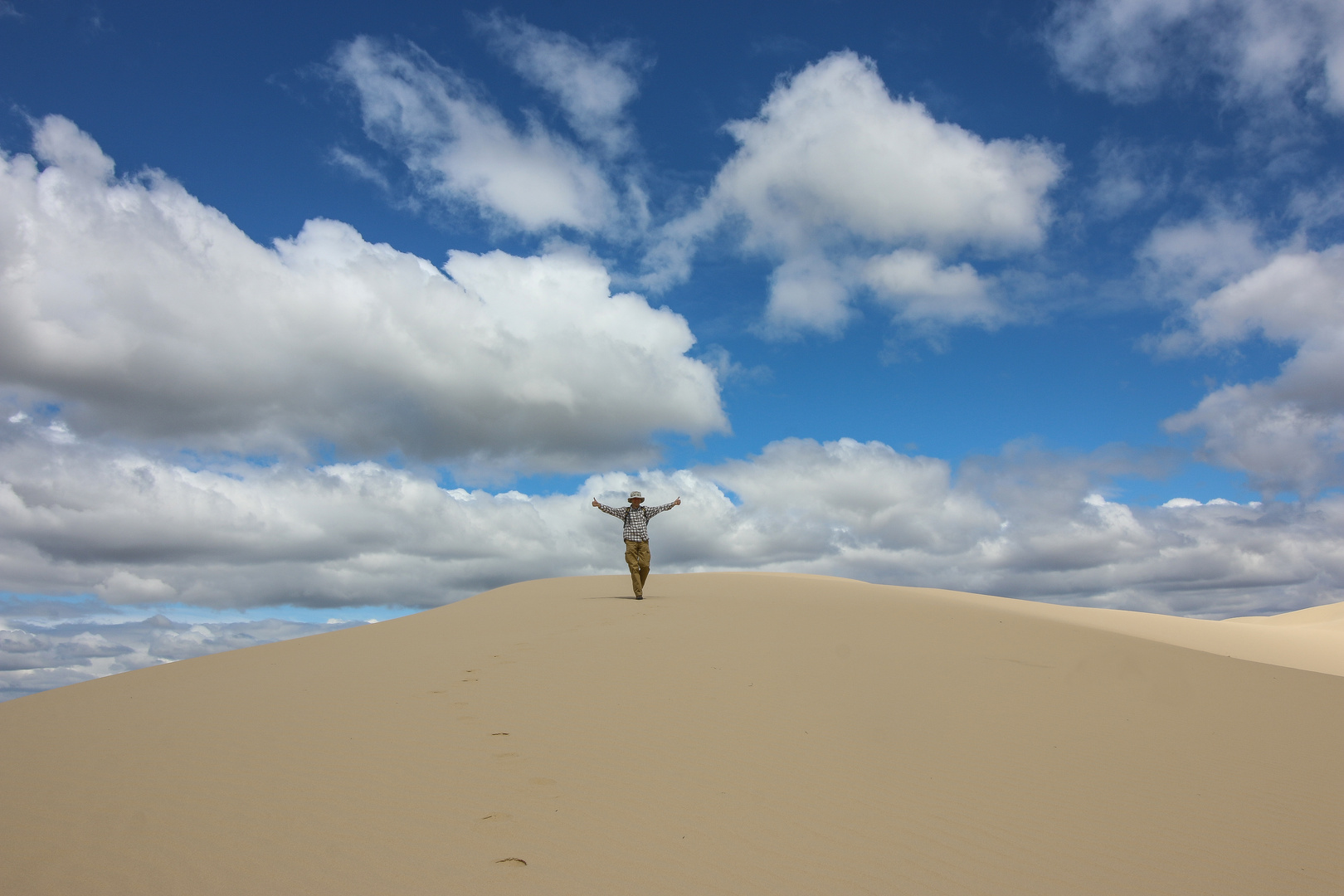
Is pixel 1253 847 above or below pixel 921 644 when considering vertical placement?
below

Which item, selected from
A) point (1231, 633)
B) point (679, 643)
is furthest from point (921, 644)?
point (1231, 633)

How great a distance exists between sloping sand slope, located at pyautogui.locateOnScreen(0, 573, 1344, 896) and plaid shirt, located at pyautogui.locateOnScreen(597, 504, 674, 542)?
12.1ft

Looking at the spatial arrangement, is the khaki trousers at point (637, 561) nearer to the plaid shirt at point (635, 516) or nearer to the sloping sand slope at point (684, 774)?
the plaid shirt at point (635, 516)

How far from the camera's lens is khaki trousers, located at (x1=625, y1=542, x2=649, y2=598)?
620 inches

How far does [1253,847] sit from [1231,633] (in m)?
23.7

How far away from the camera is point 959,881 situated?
4602mm

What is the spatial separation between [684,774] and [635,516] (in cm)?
934

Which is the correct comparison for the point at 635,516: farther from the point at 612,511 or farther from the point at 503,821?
the point at 503,821

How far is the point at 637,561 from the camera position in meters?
16.0

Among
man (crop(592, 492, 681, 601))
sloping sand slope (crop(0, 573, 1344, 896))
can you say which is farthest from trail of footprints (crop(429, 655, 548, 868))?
man (crop(592, 492, 681, 601))

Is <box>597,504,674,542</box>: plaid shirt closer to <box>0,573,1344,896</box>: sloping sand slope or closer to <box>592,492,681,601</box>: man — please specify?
<box>592,492,681,601</box>: man

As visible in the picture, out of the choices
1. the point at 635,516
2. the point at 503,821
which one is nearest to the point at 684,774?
the point at 503,821

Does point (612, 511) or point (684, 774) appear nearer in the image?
point (684, 774)

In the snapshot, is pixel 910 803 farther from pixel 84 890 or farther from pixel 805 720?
pixel 84 890
